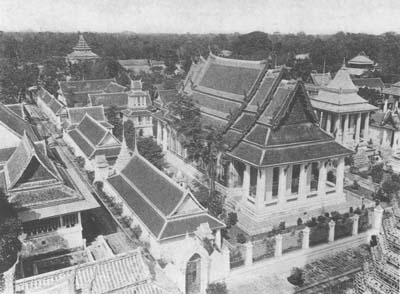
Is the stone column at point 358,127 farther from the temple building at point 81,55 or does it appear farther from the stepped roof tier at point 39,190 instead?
the temple building at point 81,55

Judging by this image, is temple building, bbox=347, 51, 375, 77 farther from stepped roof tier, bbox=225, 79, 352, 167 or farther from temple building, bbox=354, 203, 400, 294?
temple building, bbox=354, 203, 400, 294

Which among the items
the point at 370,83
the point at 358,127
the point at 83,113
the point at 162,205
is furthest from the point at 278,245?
the point at 370,83

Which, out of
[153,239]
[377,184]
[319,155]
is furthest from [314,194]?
[153,239]

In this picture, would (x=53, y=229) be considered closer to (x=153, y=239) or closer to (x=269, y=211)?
(x=153, y=239)

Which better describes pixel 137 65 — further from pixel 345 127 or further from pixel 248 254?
pixel 248 254

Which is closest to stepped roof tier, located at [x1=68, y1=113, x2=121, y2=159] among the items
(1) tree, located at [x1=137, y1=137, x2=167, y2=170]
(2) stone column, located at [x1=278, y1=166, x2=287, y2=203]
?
(1) tree, located at [x1=137, y1=137, x2=167, y2=170]

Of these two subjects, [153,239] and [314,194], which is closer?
[153,239]
